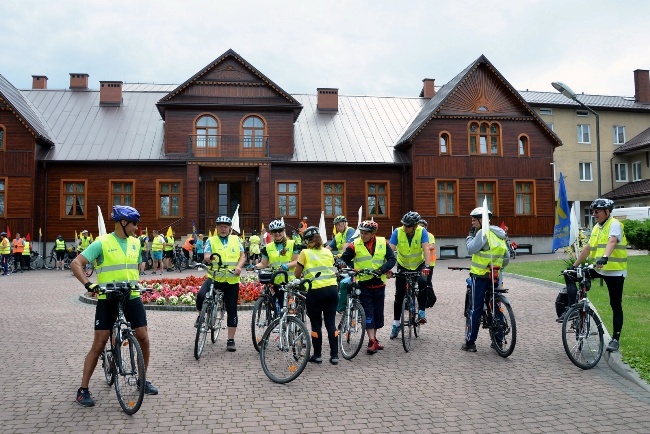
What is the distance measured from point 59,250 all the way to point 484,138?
76.1 ft

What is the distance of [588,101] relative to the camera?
4356 cm

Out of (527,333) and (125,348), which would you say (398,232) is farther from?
(125,348)

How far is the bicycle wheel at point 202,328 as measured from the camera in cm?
773

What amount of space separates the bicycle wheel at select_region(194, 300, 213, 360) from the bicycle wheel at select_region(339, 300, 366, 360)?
1994 millimetres

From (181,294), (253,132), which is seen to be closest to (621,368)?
(181,294)

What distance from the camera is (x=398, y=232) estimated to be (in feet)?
29.5

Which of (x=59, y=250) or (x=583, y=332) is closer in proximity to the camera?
(x=583, y=332)

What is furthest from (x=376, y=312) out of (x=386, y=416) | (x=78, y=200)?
(x=78, y=200)

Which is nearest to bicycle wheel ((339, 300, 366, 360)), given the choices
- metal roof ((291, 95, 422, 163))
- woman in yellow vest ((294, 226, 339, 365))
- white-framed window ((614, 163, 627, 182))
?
woman in yellow vest ((294, 226, 339, 365))

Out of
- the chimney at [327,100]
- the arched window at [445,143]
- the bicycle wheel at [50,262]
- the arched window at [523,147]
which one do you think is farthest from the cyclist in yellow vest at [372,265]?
the chimney at [327,100]

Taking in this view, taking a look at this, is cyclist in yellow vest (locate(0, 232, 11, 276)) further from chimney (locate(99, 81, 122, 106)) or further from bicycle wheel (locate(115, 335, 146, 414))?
bicycle wheel (locate(115, 335, 146, 414))

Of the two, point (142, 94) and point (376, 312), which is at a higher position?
point (142, 94)

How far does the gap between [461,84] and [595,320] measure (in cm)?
2512

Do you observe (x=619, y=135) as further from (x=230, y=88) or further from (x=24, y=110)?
(x=24, y=110)
